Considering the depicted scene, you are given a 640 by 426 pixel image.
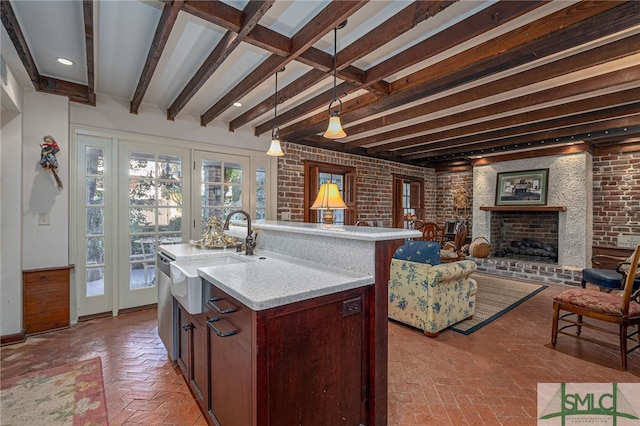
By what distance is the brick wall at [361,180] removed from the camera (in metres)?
4.80

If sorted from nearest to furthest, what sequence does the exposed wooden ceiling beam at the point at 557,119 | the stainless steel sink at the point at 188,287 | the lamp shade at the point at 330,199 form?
1. the stainless steel sink at the point at 188,287
2. the lamp shade at the point at 330,199
3. the exposed wooden ceiling beam at the point at 557,119

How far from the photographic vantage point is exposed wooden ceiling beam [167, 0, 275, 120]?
1.71 m

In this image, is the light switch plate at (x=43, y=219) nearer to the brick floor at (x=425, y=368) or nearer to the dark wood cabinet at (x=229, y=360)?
the brick floor at (x=425, y=368)

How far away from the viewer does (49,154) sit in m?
2.88

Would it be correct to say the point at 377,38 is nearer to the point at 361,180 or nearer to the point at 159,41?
the point at 159,41

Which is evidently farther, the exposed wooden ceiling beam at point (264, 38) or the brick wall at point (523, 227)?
the brick wall at point (523, 227)

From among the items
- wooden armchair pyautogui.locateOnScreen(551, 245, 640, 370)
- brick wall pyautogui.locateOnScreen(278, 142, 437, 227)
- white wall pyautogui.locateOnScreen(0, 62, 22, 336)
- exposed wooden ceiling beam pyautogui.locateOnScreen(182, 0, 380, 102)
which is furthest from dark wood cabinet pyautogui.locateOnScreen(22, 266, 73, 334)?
wooden armchair pyautogui.locateOnScreen(551, 245, 640, 370)

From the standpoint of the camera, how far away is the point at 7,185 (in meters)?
2.74

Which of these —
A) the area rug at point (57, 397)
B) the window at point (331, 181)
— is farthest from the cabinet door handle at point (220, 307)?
the window at point (331, 181)

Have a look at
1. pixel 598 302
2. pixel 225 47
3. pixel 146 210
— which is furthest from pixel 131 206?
pixel 598 302

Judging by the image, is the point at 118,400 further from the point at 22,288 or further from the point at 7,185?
the point at 7,185

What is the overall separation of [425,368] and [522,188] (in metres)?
4.95

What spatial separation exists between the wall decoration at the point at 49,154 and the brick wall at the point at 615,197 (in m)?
8.15

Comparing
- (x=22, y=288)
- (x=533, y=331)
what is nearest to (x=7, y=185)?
(x=22, y=288)
